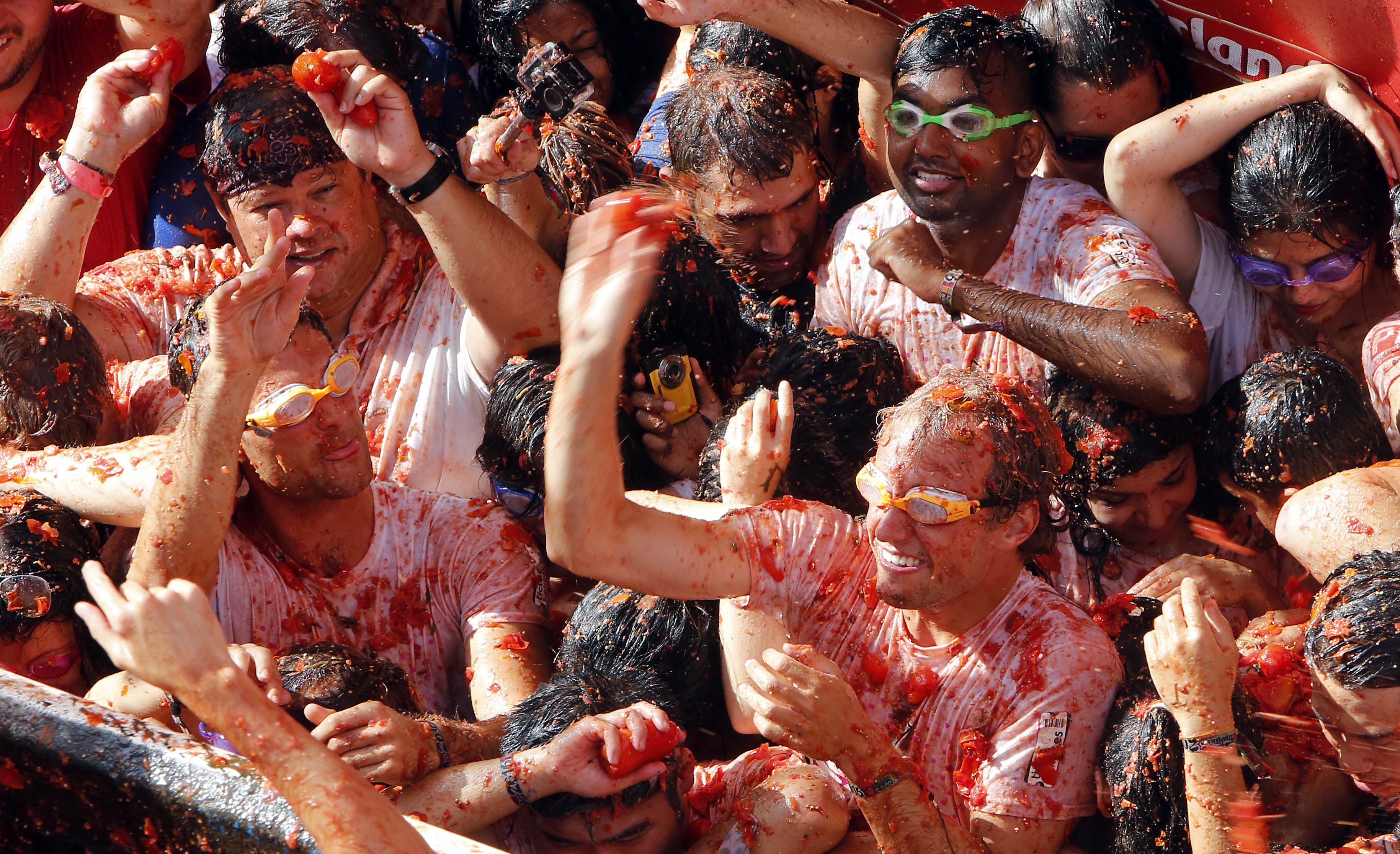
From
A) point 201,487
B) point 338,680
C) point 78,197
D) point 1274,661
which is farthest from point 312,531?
point 1274,661

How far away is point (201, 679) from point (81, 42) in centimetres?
385

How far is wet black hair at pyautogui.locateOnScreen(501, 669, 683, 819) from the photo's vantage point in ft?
10.7

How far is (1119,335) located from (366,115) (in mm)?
2319

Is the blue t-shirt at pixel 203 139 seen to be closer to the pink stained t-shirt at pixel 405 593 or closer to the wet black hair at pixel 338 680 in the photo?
the pink stained t-shirt at pixel 405 593

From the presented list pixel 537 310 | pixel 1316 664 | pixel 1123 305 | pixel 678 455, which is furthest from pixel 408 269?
pixel 1316 664

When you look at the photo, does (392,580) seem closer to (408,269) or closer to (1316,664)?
(408,269)

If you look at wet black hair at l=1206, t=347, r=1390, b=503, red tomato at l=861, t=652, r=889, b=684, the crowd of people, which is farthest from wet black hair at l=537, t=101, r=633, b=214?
wet black hair at l=1206, t=347, r=1390, b=503

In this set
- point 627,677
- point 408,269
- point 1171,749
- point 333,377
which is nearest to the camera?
point 1171,749

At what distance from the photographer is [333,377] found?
12.9ft

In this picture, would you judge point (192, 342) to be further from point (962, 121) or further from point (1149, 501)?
point (1149, 501)

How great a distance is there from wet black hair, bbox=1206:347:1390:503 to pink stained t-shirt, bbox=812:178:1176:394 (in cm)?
44

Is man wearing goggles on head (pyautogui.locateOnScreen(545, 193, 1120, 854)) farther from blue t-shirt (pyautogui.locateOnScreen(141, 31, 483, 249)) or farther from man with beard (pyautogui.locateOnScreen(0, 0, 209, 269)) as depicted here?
man with beard (pyautogui.locateOnScreen(0, 0, 209, 269))

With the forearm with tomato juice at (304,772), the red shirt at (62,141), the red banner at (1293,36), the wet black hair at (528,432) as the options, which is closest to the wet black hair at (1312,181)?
the red banner at (1293,36)

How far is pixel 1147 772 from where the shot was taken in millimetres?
3115
